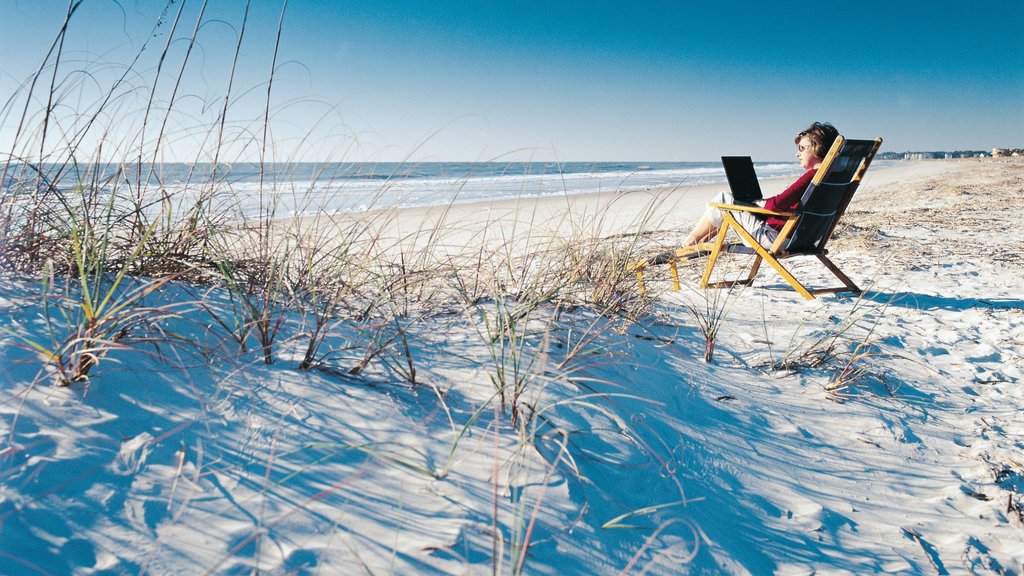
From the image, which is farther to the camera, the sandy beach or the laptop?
the laptop

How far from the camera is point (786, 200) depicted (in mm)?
3432

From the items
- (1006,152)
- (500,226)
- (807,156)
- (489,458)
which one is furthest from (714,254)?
(1006,152)

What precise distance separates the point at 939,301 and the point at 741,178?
162cm

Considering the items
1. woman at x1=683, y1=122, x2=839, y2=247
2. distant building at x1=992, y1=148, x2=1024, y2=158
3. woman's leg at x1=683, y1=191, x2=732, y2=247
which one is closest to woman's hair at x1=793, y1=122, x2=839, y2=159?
woman at x1=683, y1=122, x2=839, y2=247

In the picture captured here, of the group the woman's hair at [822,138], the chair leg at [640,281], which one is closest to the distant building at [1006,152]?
the woman's hair at [822,138]

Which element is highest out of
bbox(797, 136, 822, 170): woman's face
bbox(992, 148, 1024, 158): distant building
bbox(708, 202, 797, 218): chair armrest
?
bbox(992, 148, 1024, 158): distant building

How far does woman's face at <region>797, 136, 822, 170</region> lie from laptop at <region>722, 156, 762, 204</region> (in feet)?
1.17

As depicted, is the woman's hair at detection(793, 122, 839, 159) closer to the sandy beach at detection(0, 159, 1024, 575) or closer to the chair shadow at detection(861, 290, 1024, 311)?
the chair shadow at detection(861, 290, 1024, 311)

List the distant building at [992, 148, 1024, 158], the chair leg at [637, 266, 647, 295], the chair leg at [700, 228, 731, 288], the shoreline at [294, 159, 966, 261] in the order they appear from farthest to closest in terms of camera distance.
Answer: the distant building at [992, 148, 1024, 158]
the chair leg at [700, 228, 731, 288]
the chair leg at [637, 266, 647, 295]
the shoreline at [294, 159, 966, 261]

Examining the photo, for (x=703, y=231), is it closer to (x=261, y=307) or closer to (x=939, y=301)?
(x=939, y=301)

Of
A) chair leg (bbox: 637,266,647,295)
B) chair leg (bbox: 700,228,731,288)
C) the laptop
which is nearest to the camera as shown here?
chair leg (bbox: 637,266,647,295)

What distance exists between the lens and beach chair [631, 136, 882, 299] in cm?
329

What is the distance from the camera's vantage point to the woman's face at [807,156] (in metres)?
3.96

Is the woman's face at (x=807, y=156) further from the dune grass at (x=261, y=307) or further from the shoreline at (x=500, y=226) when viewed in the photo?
the dune grass at (x=261, y=307)
